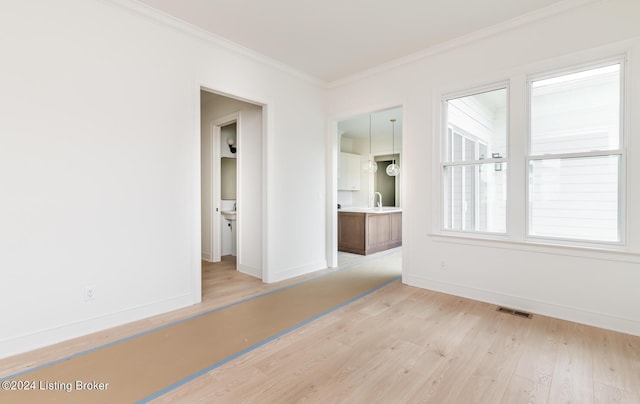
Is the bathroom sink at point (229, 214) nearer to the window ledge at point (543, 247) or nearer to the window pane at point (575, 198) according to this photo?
the window ledge at point (543, 247)

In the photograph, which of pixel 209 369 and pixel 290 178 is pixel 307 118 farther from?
pixel 209 369

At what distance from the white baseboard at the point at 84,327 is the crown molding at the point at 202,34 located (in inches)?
110

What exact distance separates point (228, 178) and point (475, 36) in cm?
458

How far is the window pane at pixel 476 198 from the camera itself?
3295 millimetres

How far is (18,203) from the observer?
7.32 feet

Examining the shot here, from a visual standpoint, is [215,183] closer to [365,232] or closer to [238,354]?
[365,232]

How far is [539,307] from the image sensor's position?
116 inches

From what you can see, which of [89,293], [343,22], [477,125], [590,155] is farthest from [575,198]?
[89,293]

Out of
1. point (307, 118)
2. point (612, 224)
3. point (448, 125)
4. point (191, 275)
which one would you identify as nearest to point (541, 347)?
point (612, 224)

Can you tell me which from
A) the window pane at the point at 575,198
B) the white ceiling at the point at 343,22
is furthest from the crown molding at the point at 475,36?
the window pane at the point at 575,198

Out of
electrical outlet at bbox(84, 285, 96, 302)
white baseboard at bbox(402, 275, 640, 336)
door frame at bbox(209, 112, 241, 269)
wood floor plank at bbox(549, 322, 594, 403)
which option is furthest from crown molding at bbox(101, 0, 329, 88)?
wood floor plank at bbox(549, 322, 594, 403)

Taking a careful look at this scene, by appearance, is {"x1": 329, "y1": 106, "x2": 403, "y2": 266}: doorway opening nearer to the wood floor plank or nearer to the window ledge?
the window ledge

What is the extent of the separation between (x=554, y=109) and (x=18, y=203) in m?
4.74

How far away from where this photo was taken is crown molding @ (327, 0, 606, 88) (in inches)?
109
